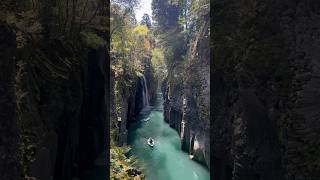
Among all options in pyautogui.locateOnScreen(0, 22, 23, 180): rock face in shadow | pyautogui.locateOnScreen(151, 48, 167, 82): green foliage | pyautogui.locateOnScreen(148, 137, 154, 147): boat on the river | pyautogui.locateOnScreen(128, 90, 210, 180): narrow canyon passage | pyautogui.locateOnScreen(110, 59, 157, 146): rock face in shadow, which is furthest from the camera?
pyautogui.locateOnScreen(151, 48, 167, 82): green foliage

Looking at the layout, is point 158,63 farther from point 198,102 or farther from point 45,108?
Result: point 45,108

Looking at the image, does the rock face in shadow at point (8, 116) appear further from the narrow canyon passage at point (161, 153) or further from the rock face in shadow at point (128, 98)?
the narrow canyon passage at point (161, 153)

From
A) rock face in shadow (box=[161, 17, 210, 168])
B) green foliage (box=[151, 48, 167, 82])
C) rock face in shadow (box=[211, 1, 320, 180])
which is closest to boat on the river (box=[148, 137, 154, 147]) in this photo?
rock face in shadow (box=[161, 17, 210, 168])

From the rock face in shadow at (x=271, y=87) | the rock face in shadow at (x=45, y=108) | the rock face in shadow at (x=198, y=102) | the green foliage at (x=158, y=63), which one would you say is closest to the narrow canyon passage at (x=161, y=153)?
the rock face in shadow at (x=198, y=102)

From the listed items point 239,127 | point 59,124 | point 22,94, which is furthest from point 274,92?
point 59,124

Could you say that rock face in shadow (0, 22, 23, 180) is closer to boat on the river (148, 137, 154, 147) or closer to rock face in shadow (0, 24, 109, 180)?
rock face in shadow (0, 24, 109, 180)

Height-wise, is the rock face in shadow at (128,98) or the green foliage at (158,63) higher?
the green foliage at (158,63)
